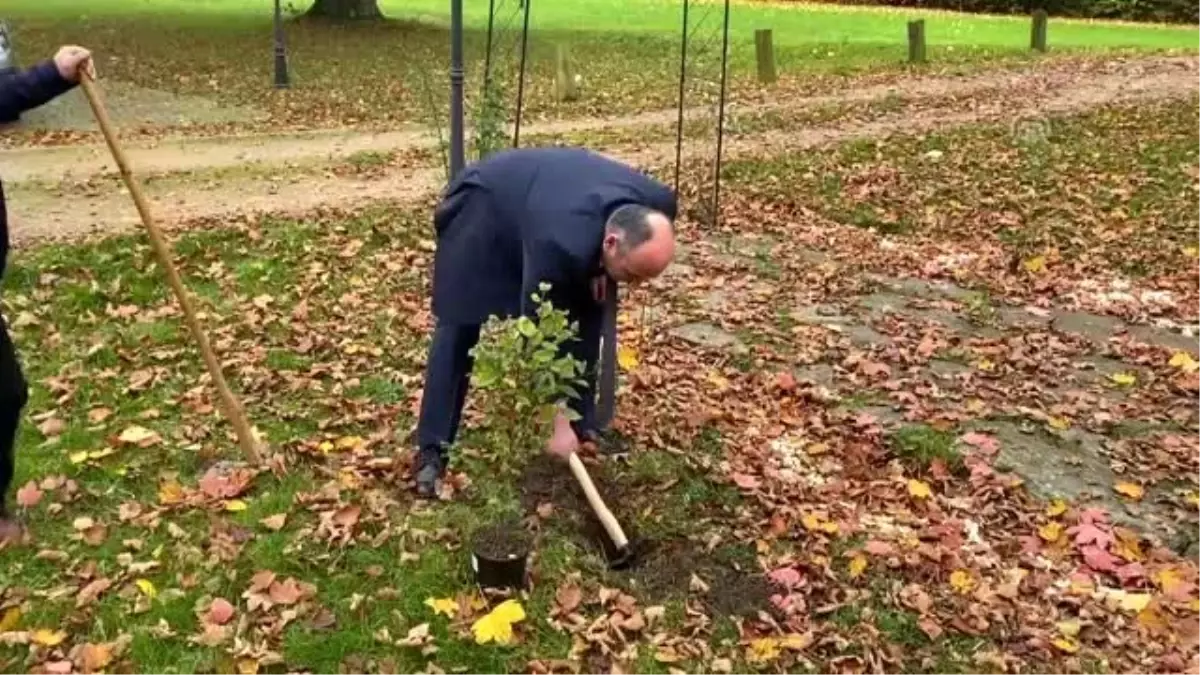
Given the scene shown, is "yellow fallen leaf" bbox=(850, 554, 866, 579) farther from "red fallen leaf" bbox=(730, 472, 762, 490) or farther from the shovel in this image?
the shovel

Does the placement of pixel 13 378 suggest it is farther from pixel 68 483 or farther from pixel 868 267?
pixel 868 267

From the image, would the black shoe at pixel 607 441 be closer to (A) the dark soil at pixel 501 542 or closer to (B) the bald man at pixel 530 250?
(B) the bald man at pixel 530 250

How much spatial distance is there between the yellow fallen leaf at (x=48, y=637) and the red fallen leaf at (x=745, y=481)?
2.61 metres

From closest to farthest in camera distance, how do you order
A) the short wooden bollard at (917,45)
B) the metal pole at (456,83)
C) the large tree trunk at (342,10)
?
the metal pole at (456,83) → the short wooden bollard at (917,45) → the large tree trunk at (342,10)

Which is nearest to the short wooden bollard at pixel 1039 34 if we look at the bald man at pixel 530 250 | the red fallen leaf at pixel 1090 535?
the red fallen leaf at pixel 1090 535

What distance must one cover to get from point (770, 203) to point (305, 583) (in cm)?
765

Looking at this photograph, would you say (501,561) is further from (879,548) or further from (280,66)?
(280,66)

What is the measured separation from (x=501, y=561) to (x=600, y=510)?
47 cm

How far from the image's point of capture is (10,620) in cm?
423

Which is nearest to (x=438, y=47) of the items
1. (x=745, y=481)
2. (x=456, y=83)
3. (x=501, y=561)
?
(x=456, y=83)

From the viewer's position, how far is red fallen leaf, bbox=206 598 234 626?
4.23m

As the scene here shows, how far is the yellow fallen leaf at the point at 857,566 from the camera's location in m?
4.68

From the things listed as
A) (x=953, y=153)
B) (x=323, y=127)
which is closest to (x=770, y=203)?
(x=953, y=153)

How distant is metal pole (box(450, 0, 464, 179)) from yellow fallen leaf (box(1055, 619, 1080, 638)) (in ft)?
13.1
